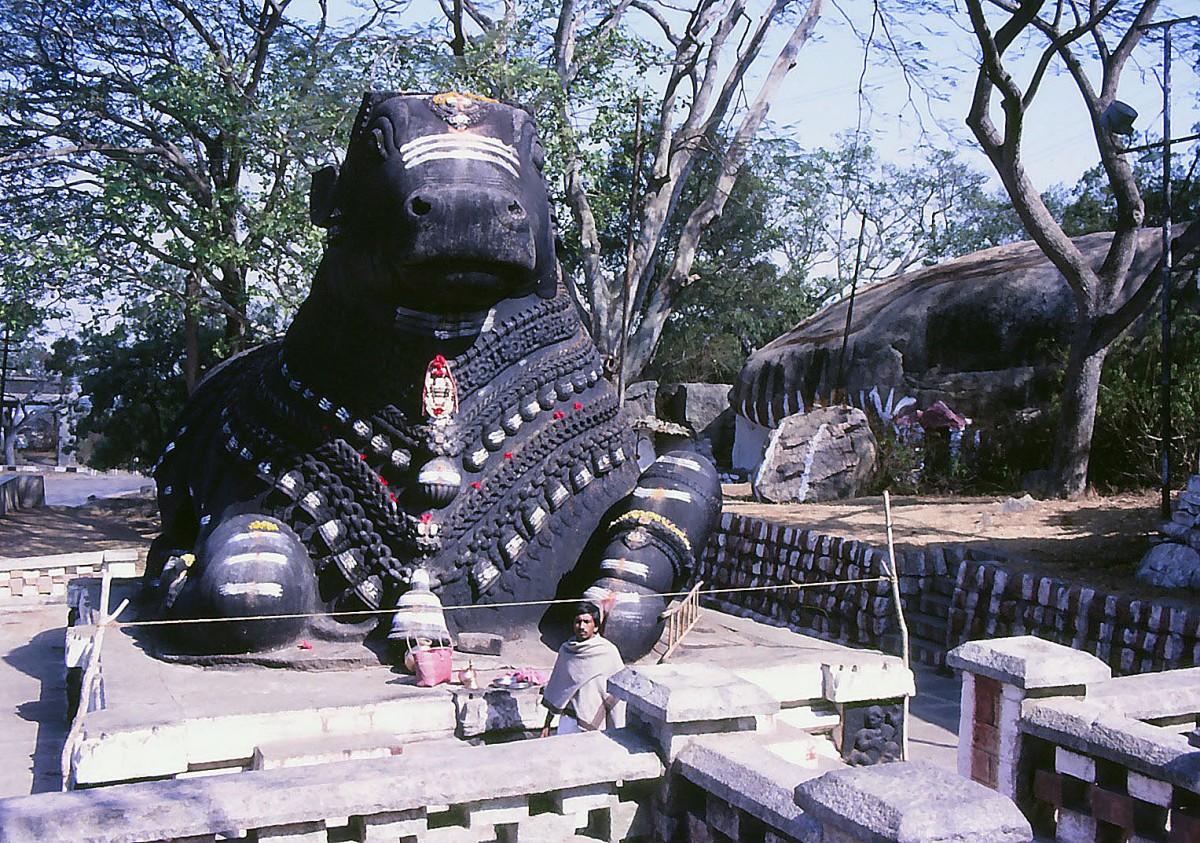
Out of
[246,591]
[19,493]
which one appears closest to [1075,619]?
[246,591]

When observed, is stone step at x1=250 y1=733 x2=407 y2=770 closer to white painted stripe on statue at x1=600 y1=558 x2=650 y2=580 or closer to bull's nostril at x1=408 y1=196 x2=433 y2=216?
white painted stripe on statue at x1=600 y1=558 x2=650 y2=580

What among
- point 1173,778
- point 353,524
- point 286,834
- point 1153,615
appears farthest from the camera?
point 1153,615

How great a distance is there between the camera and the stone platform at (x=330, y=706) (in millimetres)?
3826

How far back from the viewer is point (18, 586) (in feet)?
31.5

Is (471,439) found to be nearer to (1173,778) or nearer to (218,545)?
(218,545)

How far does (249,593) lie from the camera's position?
465 cm

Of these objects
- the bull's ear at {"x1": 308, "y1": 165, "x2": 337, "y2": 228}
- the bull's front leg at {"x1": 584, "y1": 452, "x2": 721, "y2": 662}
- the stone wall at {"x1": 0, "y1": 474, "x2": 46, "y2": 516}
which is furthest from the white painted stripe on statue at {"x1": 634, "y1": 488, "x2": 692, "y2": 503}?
the stone wall at {"x1": 0, "y1": 474, "x2": 46, "y2": 516}

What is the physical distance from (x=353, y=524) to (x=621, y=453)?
52.3 inches

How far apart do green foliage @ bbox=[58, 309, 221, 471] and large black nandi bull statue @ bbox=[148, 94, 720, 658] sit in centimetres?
1081

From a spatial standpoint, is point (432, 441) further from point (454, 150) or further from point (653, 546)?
point (454, 150)

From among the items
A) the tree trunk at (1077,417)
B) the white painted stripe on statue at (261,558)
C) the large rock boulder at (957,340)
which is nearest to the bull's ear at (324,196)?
the white painted stripe on statue at (261,558)

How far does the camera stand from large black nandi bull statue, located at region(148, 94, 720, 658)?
4.70m

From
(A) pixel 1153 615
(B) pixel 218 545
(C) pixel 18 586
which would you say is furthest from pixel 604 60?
(B) pixel 218 545

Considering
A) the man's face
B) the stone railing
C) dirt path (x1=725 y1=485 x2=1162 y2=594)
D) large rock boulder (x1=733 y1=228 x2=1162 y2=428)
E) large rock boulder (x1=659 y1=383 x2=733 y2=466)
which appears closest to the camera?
the stone railing
